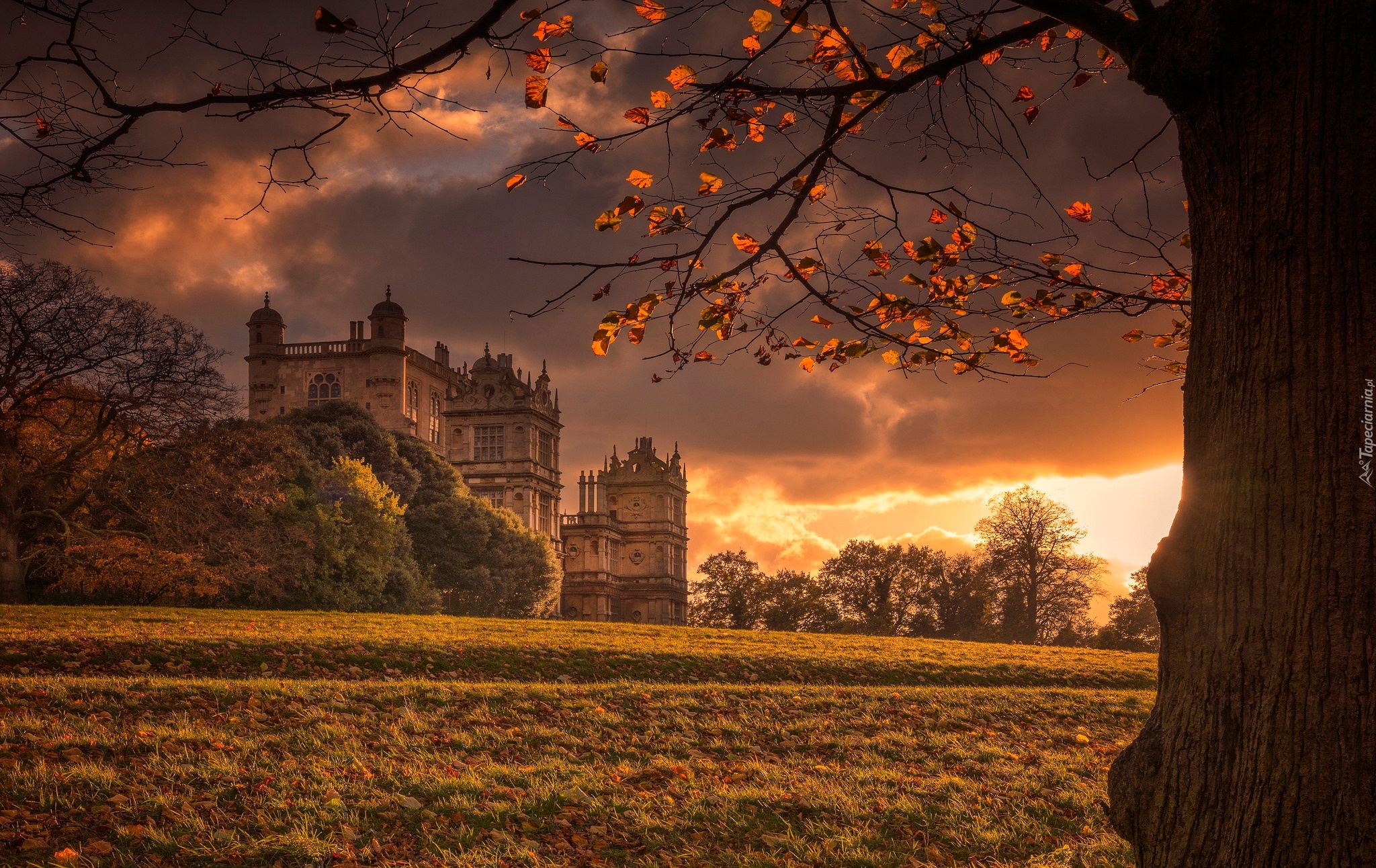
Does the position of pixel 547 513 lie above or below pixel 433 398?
below

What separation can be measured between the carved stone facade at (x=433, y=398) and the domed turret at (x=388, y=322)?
6 cm

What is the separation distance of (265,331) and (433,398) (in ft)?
41.4

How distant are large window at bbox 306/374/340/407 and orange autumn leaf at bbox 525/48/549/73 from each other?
67992mm

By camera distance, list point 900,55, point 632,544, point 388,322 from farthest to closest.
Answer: point 632,544 < point 388,322 < point 900,55

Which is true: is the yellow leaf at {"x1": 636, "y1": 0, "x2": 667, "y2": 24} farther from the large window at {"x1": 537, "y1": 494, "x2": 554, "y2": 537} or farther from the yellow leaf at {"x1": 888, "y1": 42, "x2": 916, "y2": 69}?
the large window at {"x1": 537, "y1": 494, "x2": 554, "y2": 537}

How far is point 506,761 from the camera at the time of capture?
926 centimetres

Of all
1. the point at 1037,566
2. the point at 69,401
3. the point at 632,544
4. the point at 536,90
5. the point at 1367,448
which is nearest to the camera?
the point at 1367,448

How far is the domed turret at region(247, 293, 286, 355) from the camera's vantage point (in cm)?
7106

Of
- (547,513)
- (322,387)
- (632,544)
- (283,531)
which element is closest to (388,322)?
(322,387)

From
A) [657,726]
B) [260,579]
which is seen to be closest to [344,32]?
[657,726]

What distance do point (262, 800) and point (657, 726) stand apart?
456cm

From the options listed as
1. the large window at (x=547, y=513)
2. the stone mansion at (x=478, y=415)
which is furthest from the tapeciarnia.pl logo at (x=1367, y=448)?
the large window at (x=547, y=513)

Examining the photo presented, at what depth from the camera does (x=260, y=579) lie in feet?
94.0

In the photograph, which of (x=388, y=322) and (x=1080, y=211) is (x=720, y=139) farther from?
(x=388, y=322)
